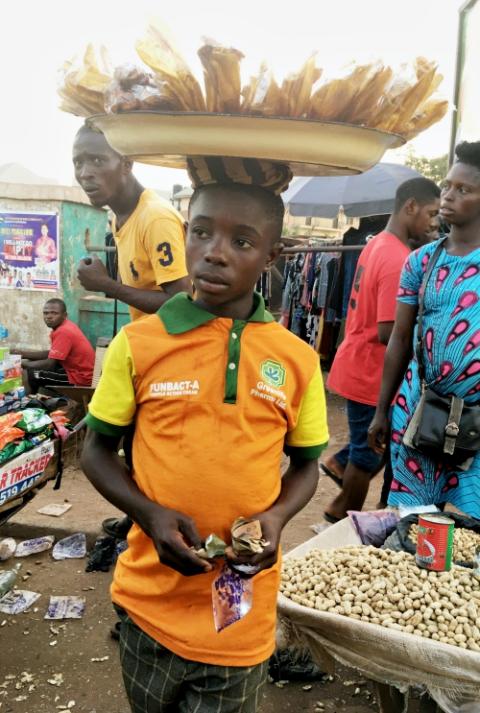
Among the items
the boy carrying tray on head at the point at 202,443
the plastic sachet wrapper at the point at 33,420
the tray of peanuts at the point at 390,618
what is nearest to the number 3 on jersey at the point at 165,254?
the plastic sachet wrapper at the point at 33,420

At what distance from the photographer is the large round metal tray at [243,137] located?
129 centimetres

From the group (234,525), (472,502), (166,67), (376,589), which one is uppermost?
(166,67)

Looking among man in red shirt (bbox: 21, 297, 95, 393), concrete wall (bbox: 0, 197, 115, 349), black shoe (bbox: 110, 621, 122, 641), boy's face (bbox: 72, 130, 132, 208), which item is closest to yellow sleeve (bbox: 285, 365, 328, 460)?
boy's face (bbox: 72, 130, 132, 208)

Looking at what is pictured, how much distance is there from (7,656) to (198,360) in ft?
7.02

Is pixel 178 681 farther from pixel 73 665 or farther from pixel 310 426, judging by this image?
pixel 73 665

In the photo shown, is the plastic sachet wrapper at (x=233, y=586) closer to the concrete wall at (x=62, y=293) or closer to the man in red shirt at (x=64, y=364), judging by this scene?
the man in red shirt at (x=64, y=364)

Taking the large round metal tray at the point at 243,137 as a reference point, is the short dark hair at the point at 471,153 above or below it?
above

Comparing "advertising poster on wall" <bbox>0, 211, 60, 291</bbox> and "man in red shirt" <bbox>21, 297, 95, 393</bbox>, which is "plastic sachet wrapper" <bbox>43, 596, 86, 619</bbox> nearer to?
"man in red shirt" <bbox>21, 297, 95, 393</bbox>

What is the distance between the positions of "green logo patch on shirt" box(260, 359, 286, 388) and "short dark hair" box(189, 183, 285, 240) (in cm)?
32

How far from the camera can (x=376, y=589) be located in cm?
221

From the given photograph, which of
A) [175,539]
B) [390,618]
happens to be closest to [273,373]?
[175,539]

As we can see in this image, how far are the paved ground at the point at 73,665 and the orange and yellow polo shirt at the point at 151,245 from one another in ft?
5.26

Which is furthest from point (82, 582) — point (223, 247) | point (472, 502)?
point (223, 247)

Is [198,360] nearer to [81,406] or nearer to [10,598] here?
[10,598]
